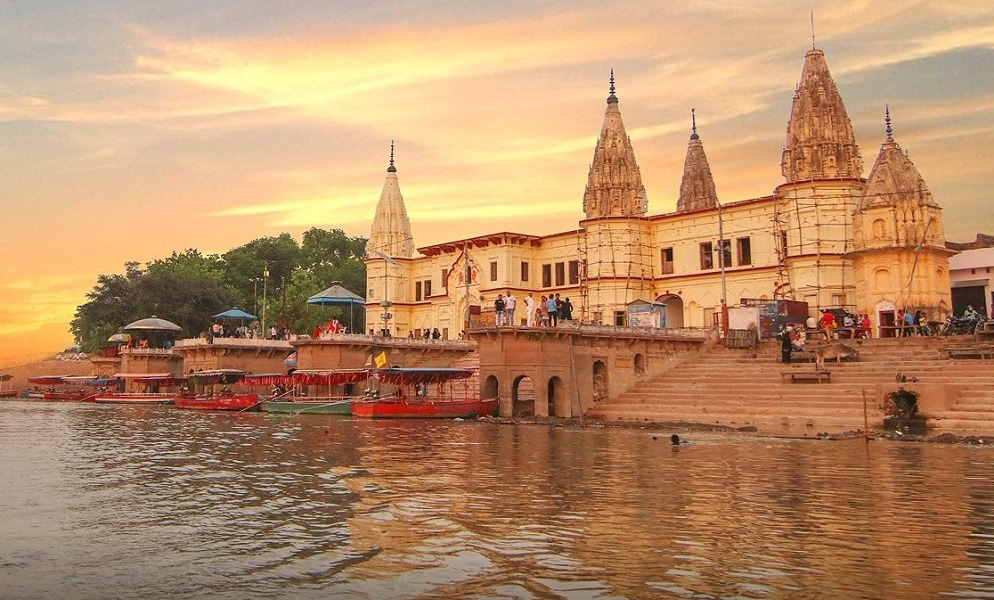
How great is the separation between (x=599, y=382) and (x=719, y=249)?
9285mm

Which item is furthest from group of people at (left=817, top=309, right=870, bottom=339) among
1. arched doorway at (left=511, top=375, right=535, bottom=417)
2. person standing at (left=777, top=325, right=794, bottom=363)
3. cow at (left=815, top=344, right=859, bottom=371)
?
arched doorway at (left=511, top=375, right=535, bottom=417)

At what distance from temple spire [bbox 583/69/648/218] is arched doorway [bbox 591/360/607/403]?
50.0 ft

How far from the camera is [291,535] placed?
34.3 ft

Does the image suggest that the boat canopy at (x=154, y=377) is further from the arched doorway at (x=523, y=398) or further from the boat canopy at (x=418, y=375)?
the arched doorway at (x=523, y=398)

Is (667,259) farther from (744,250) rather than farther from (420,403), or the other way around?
(420,403)

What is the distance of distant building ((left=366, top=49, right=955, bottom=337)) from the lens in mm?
40062

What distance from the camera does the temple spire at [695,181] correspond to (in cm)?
6081

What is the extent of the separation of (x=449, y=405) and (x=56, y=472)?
19375mm

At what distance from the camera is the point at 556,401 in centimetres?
3609

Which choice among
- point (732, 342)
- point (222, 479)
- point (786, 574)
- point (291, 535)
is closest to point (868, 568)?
point (786, 574)

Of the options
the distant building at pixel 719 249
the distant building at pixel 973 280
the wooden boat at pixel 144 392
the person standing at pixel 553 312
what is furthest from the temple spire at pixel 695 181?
the wooden boat at pixel 144 392

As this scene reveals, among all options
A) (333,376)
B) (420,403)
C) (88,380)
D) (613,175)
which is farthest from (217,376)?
(613,175)

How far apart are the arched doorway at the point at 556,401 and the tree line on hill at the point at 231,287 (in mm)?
A: 32303

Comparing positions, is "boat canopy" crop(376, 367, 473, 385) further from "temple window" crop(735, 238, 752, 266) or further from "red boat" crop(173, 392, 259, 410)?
"temple window" crop(735, 238, 752, 266)
